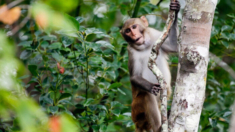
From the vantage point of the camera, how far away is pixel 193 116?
3260 mm

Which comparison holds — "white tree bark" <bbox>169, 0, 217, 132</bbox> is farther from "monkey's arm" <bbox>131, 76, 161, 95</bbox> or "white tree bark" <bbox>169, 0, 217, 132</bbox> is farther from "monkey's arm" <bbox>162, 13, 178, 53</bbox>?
"monkey's arm" <bbox>162, 13, 178, 53</bbox>

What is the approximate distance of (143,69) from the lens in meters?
5.78

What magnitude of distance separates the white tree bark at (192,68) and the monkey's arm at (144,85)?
4.88 ft

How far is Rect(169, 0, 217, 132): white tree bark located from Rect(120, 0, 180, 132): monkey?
1.73 m

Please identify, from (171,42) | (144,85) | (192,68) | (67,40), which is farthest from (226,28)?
(67,40)

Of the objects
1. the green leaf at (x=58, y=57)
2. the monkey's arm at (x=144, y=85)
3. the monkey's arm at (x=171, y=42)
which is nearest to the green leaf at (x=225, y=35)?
the monkey's arm at (x=171, y=42)

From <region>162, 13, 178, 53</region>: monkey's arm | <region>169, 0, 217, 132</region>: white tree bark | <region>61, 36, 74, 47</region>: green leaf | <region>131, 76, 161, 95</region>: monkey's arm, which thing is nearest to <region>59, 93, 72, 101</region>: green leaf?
<region>61, 36, 74, 47</region>: green leaf

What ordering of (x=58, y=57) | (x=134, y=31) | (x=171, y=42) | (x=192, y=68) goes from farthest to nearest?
(x=134, y=31)
(x=171, y=42)
(x=58, y=57)
(x=192, y=68)

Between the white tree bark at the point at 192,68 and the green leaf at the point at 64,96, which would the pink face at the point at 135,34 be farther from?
the white tree bark at the point at 192,68

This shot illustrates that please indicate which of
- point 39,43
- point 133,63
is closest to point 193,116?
point 133,63

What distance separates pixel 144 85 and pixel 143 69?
633mm

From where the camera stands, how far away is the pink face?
17.8 ft

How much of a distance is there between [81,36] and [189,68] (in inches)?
77.4

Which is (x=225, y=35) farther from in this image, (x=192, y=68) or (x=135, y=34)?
(x=192, y=68)
